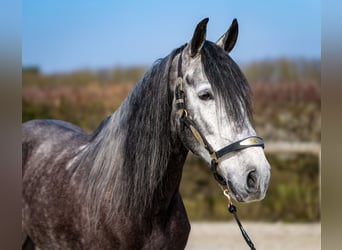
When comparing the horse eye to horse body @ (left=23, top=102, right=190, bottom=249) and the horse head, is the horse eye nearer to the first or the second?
the horse head

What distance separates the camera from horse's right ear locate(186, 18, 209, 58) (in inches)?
68.2

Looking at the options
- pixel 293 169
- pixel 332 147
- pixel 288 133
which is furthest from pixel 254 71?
→ pixel 332 147

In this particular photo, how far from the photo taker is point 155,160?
1904 mm

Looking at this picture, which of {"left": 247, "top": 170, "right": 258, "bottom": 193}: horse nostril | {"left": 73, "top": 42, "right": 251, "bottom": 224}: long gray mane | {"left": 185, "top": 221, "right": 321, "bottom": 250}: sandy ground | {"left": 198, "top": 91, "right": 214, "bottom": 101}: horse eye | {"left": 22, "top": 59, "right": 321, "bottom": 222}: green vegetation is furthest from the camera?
{"left": 22, "top": 59, "right": 321, "bottom": 222}: green vegetation

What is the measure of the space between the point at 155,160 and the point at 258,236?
4319 millimetres

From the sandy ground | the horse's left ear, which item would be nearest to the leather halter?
the horse's left ear

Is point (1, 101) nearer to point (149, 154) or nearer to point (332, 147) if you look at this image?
point (332, 147)

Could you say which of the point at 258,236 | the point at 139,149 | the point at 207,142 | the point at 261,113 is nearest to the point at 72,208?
the point at 139,149

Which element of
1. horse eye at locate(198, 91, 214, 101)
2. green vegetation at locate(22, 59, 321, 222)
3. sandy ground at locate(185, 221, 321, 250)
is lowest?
sandy ground at locate(185, 221, 321, 250)

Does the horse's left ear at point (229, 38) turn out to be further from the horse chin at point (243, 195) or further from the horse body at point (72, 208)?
the horse chin at point (243, 195)

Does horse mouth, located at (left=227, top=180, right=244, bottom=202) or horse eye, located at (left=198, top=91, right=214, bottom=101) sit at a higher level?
horse eye, located at (left=198, top=91, right=214, bottom=101)

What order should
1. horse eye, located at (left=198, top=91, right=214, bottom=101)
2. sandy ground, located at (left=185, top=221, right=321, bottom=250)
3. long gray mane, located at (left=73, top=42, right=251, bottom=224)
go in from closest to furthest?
horse eye, located at (left=198, top=91, right=214, bottom=101), long gray mane, located at (left=73, top=42, right=251, bottom=224), sandy ground, located at (left=185, top=221, right=321, bottom=250)

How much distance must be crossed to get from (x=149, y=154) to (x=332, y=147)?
1.16 metres

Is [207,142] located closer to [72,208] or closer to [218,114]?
[218,114]
